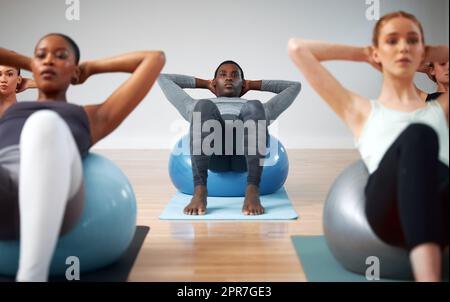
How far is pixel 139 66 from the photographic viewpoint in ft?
5.39

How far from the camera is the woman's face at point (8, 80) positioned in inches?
111

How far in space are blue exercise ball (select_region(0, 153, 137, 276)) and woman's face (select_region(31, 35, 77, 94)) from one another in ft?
0.78

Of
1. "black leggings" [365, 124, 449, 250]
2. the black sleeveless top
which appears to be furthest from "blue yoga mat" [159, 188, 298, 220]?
"black leggings" [365, 124, 449, 250]

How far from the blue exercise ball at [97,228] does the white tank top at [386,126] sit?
0.73 metres

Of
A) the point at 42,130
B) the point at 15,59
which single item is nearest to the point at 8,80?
the point at 15,59

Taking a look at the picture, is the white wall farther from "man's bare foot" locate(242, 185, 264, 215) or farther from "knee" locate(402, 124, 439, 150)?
"knee" locate(402, 124, 439, 150)

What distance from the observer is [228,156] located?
2.74 meters

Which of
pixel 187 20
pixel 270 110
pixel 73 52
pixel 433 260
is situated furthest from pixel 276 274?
pixel 187 20

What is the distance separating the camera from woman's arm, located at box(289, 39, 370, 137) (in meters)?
1.54

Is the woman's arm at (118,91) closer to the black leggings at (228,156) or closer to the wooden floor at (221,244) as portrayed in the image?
the wooden floor at (221,244)

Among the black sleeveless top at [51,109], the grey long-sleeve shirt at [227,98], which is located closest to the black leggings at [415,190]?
the black sleeveless top at [51,109]

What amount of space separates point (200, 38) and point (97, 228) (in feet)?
9.82

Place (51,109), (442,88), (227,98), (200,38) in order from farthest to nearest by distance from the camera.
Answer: (200,38) → (227,98) → (442,88) → (51,109)

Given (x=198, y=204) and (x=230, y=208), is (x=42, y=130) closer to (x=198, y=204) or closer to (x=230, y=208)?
(x=198, y=204)
